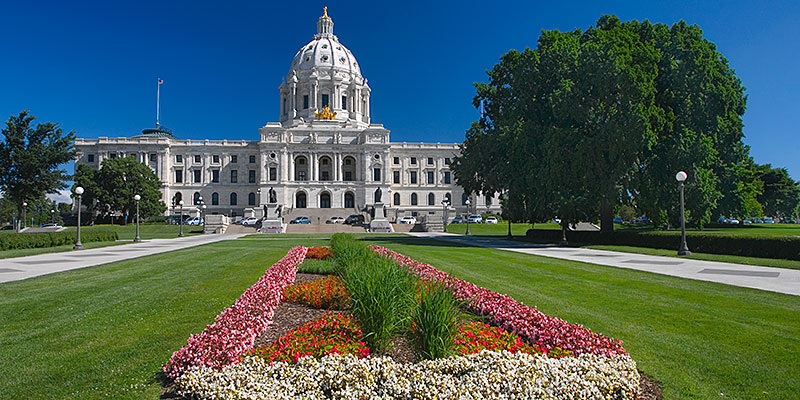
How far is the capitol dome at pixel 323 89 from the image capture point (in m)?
113

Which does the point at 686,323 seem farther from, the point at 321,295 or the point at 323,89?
the point at 323,89

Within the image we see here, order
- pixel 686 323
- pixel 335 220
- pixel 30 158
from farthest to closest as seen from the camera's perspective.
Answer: pixel 335 220, pixel 30 158, pixel 686 323

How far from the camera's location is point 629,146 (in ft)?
96.2

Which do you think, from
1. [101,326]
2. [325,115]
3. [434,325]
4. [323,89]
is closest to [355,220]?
[325,115]

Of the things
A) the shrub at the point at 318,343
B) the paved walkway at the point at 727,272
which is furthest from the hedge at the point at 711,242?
the shrub at the point at 318,343

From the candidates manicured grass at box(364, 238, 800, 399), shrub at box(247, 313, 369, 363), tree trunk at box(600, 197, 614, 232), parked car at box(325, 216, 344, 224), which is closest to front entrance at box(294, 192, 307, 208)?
parked car at box(325, 216, 344, 224)

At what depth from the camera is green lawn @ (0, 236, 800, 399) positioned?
598cm

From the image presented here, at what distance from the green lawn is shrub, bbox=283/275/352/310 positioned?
1426 mm

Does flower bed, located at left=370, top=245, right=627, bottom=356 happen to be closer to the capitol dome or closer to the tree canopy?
the tree canopy

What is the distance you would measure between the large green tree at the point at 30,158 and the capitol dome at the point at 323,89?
6171cm

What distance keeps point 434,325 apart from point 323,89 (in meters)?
113

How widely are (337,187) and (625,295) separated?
9216cm

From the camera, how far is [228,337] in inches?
262

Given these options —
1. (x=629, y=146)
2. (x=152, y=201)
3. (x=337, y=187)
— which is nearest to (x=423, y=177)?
(x=337, y=187)
